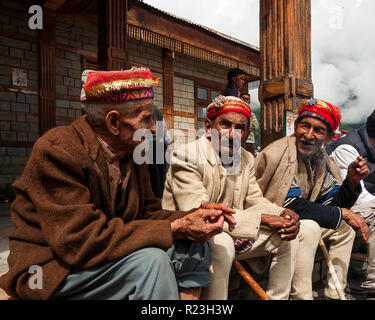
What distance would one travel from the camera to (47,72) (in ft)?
24.2

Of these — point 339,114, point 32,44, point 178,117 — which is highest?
point 32,44

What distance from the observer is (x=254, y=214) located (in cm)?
202

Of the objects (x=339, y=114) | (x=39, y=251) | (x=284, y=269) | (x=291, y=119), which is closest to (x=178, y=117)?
(x=291, y=119)

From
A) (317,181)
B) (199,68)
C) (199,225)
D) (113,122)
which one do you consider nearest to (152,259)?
(199,225)

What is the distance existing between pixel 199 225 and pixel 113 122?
2.27 ft

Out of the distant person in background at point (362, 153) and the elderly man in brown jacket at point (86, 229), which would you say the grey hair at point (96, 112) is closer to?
the elderly man in brown jacket at point (86, 229)

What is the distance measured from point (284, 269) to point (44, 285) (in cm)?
161

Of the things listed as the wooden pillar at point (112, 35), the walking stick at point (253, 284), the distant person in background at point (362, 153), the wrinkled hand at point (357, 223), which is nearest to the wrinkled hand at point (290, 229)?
the walking stick at point (253, 284)

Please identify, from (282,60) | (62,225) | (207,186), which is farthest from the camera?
(282,60)

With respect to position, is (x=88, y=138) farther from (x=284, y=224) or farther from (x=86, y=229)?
(x=284, y=224)

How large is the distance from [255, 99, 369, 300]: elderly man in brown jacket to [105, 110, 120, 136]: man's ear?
1636mm

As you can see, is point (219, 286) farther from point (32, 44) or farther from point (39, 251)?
point (32, 44)

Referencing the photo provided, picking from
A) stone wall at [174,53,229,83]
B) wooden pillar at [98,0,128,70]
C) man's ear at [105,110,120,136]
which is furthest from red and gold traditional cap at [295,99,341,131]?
stone wall at [174,53,229,83]
